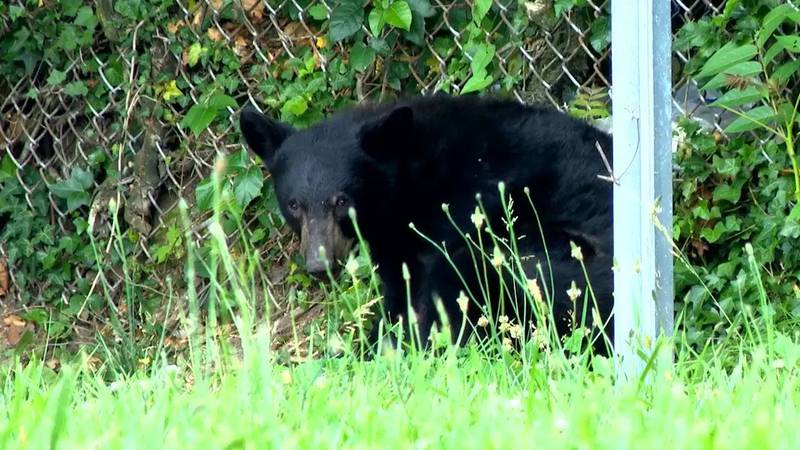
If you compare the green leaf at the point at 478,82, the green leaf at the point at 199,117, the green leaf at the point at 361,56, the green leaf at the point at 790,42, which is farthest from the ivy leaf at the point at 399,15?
the green leaf at the point at 790,42

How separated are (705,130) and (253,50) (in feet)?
6.67

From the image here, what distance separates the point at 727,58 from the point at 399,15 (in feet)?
4.76

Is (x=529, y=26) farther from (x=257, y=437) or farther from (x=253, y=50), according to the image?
(x=257, y=437)

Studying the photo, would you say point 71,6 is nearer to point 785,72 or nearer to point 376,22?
point 376,22

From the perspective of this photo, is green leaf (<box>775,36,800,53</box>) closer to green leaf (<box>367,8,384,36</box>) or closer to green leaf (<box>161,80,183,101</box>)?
green leaf (<box>367,8,384,36</box>)

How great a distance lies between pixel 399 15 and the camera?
16.2 feet

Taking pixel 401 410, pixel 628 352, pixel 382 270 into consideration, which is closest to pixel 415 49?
pixel 382 270

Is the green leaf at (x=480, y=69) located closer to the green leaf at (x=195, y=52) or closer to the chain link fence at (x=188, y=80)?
the chain link fence at (x=188, y=80)

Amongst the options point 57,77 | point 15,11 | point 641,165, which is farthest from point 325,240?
point 15,11

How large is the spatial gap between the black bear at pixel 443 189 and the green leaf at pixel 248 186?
43cm

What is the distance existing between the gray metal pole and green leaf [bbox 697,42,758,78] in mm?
1179

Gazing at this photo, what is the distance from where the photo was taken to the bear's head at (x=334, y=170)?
178 inches

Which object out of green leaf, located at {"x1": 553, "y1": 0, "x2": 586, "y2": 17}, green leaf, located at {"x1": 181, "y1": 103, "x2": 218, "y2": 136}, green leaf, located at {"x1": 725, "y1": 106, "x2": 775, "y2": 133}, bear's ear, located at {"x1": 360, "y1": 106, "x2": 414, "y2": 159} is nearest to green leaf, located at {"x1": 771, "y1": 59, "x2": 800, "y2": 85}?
green leaf, located at {"x1": 725, "y1": 106, "x2": 775, "y2": 133}

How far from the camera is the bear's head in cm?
452
